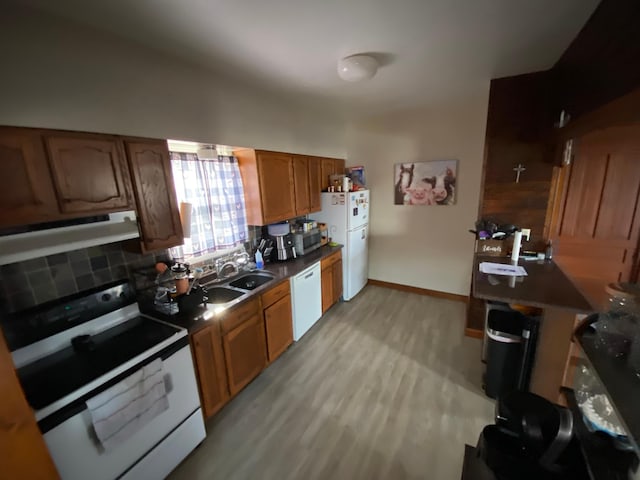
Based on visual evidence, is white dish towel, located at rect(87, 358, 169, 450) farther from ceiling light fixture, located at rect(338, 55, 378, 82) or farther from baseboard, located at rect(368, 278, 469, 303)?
baseboard, located at rect(368, 278, 469, 303)

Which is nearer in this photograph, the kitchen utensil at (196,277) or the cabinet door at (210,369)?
the cabinet door at (210,369)

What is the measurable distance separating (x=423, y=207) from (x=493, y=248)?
1.35 metres

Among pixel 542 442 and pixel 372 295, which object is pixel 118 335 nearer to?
pixel 542 442

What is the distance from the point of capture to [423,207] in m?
3.56

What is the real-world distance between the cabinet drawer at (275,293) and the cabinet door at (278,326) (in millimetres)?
40

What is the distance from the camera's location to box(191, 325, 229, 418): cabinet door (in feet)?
5.56

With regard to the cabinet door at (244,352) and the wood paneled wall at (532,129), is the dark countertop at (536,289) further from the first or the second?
the cabinet door at (244,352)

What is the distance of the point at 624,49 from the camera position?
1112mm

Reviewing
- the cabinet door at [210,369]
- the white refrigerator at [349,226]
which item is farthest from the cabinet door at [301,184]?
the cabinet door at [210,369]

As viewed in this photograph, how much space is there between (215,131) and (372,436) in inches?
98.5

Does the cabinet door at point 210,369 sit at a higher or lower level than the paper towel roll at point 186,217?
lower

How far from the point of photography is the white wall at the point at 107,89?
117cm

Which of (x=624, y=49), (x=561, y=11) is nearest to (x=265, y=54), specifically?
(x=561, y=11)

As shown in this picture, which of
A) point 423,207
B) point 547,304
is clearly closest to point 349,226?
point 423,207
